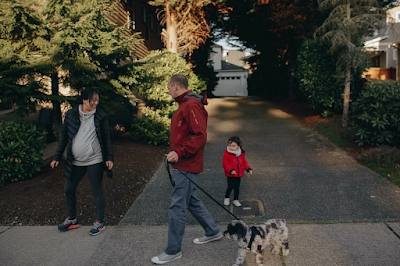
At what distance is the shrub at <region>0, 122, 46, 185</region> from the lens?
18.2 feet

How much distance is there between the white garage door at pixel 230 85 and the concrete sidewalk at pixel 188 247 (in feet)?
120

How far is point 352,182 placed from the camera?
559cm

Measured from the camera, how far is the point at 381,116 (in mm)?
6887

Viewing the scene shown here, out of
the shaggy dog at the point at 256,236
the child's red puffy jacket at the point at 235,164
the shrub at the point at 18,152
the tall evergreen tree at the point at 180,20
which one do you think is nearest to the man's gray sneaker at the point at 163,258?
the shaggy dog at the point at 256,236

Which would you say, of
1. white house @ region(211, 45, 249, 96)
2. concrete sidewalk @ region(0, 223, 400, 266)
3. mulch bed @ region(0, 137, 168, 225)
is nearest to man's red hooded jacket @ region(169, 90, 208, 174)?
concrete sidewalk @ region(0, 223, 400, 266)

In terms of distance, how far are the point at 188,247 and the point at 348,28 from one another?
8562 mm

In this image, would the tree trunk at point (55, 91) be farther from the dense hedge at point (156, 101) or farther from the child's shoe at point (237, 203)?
the child's shoe at point (237, 203)

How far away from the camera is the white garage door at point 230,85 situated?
4029 cm

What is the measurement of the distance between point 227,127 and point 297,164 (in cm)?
485

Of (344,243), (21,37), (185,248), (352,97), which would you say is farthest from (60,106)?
(352,97)

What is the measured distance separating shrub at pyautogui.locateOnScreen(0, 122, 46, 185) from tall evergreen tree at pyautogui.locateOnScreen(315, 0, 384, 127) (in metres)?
8.37

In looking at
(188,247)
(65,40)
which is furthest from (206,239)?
(65,40)

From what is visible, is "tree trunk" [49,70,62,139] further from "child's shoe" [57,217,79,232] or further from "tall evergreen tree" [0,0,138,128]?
"child's shoe" [57,217,79,232]

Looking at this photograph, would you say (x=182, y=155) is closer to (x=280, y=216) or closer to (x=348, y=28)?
(x=280, y=216)
